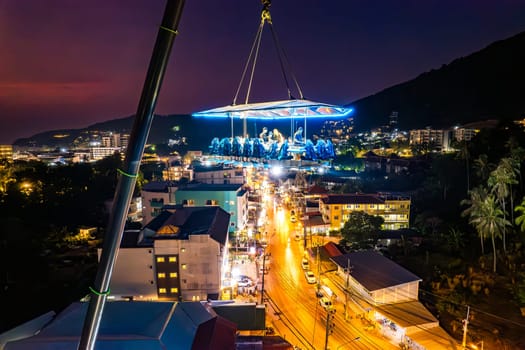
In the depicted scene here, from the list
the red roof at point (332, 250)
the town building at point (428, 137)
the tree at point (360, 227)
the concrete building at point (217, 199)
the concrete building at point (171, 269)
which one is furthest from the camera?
the town building at point (428, 137)

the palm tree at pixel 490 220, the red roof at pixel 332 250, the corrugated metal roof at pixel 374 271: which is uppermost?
the palm tree at pixel 490 220

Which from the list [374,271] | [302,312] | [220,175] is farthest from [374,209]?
[220,175]

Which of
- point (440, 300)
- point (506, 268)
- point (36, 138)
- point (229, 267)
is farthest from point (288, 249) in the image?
point (36, 138)

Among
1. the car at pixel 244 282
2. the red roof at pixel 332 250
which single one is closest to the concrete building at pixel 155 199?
the car at pixel 244 282

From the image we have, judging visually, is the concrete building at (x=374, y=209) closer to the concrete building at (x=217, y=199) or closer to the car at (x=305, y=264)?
the car at (x=305, y=264)

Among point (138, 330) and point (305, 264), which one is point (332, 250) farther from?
point (138, 330)

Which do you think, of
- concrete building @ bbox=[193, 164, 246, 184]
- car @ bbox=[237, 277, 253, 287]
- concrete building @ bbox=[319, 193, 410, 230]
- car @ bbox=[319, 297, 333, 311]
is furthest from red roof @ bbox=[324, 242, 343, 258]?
concrete building @ bbox=[193, 164, 246, 184]

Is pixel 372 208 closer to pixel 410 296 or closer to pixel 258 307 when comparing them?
pixel 410 296
